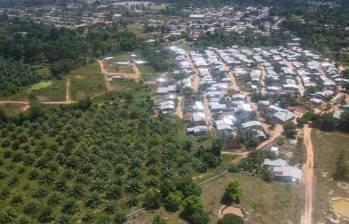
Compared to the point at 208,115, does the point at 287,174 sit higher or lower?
lower

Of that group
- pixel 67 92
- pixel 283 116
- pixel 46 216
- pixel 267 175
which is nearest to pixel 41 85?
pixel 67 92

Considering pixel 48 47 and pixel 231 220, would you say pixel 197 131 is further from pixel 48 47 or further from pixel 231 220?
pixel 48 47

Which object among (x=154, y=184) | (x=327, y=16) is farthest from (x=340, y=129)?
(x=327, y=16)

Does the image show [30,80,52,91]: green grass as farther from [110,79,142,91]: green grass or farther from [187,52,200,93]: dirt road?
[187,52,200,93]: dirt road

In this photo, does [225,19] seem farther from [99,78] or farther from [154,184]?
[154,184]

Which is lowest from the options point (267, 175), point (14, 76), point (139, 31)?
point (267, 175)

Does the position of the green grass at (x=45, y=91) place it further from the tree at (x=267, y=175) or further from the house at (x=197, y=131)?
the tree at (x=267, y=175)
